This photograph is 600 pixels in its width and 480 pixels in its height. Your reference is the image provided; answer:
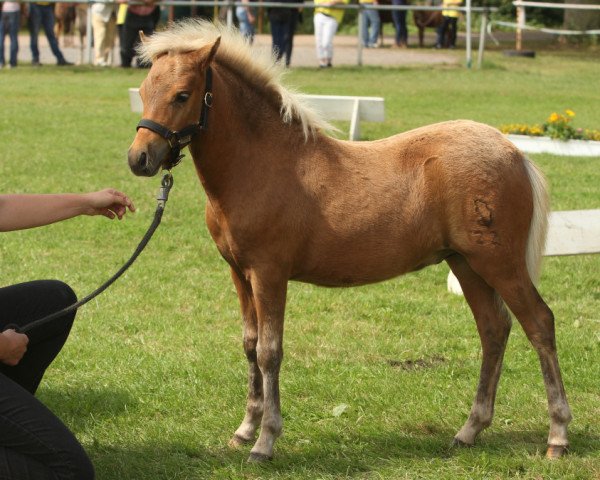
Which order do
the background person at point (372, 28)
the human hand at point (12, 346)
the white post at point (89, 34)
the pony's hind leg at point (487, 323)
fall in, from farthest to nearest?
the background person at point (372, 28) → the white post at point (89, 34) → the pony's hind leg at point (487, 323) → the human hand at point (12, 346)

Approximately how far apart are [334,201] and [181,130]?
32.9 inches

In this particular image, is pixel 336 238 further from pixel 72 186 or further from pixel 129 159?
pixel 72 186

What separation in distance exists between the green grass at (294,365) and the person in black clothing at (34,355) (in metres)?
0.59

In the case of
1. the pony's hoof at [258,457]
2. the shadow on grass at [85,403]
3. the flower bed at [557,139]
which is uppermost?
the pony's hoof at [258,457]

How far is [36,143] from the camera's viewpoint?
1404 cm

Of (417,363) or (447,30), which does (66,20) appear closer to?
(447,30)

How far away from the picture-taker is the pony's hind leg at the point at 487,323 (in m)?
5.23

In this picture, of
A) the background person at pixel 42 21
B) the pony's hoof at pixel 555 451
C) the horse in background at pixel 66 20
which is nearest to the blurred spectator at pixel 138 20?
the background person at pixel 42 21

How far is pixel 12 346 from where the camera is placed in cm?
448

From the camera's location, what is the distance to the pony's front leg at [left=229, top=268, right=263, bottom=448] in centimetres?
516

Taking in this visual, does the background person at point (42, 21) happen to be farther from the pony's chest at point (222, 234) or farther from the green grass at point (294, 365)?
the pony's chest at point (222, 234)

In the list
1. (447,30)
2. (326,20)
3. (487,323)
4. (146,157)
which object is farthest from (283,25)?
(146,157)

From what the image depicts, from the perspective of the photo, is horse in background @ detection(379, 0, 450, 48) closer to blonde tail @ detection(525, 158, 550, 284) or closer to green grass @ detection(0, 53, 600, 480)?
green grass @ detection(0, 53, 600, 480)

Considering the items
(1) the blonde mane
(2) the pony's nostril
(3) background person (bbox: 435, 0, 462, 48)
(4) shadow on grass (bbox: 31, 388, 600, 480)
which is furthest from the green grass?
(3) background person (bbox: 435, 0, 462, 48)
